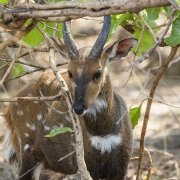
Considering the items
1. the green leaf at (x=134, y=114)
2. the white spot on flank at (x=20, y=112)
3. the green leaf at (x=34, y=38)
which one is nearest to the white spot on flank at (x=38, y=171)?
the white spot on flank at (x=20, y=112)

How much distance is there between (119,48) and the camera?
15.5 feet

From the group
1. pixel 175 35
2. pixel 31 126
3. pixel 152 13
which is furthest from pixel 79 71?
pixel 31 126

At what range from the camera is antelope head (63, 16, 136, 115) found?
432 centimetres

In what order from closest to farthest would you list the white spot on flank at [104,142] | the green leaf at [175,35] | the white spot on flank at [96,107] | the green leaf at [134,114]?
the green leaf at [175,35] < the white spot on flank at [96,107] < the green leaf at [134,114] < the white spot on flank at [104,142]

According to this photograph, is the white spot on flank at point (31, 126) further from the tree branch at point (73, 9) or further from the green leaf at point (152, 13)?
the tree branch at point (73, 9)

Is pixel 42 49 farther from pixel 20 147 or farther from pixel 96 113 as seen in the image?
pixel 20 147

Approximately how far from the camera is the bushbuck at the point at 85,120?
175 inches

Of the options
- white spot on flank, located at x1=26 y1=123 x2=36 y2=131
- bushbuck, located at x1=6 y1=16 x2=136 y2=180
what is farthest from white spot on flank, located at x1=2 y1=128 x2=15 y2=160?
white spot on flank, located at x1=26 y1=123 x2=36 y2=131

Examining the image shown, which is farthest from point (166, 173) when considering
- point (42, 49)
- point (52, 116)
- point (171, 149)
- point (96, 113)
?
point (42, 49)

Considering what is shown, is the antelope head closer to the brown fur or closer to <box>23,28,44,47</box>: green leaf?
the brown fur

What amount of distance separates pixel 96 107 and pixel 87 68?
1.24ft

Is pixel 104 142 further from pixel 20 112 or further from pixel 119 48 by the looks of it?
pixel 20 112

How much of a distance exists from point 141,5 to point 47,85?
2.54m

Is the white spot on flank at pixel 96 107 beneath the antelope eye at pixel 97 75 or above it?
beneath
